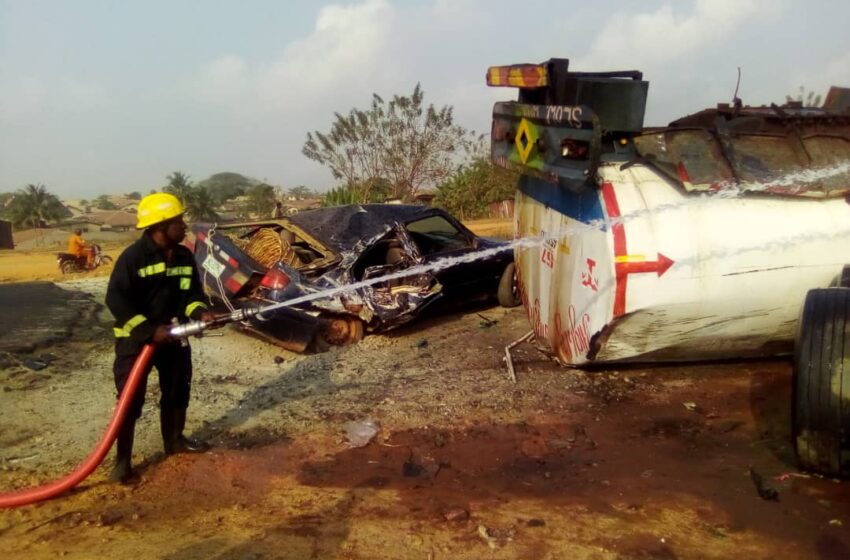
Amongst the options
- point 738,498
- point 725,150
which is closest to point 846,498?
point 738,498

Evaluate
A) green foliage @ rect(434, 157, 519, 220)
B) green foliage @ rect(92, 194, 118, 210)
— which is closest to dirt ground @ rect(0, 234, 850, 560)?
green foliage @ rect(434, 157, 519, 220)

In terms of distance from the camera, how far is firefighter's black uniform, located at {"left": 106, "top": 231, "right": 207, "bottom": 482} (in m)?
4.26

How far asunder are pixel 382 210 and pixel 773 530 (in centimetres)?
582

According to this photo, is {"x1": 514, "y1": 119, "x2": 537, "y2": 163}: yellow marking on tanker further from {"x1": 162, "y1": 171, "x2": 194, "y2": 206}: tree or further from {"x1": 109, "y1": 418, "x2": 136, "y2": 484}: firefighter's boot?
{"x1": 162, "y1": 171, "x2": 194, "y2": 206}: tree

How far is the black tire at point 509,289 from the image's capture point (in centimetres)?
874

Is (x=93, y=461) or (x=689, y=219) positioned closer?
(x=93, y=461)

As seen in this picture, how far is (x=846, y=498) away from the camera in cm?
381

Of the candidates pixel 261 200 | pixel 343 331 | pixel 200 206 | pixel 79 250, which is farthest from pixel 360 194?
pixel 343 331

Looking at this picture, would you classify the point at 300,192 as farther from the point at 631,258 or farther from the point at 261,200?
the point at 631,258

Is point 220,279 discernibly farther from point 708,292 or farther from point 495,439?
point 708,292

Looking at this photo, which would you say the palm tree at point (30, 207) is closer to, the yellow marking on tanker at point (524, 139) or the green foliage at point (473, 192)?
the green foliage at point (473, 192)

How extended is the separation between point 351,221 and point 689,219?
416cm

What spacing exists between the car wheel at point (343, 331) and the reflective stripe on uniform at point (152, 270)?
3.14 metres

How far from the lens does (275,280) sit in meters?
7.12
